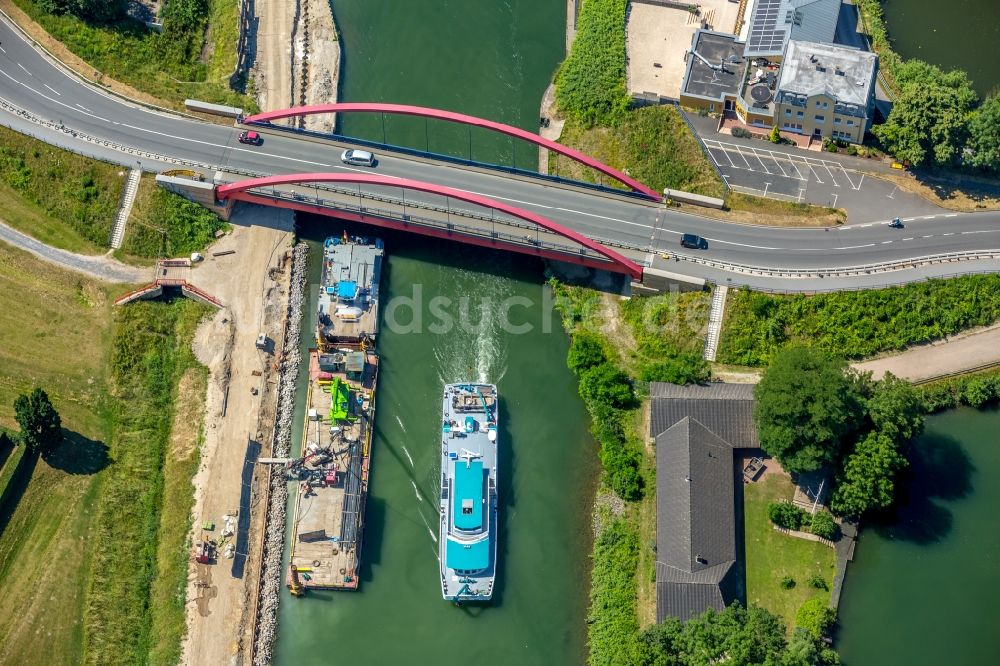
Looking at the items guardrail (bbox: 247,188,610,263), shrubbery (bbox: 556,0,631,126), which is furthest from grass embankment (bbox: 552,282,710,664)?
shrubbery (bbox: 556,0,631,126)

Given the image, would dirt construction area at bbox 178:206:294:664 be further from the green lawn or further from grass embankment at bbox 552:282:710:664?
the green lawn

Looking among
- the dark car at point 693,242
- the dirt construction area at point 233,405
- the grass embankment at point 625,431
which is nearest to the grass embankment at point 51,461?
the dirt construction area at point 233,405

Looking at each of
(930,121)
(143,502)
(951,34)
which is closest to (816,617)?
(930,121)

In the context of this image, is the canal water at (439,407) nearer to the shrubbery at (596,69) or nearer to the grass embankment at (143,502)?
the shrubbery at (596,69)

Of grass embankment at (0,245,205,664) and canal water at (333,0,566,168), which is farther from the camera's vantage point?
canal water at (333,0,566,168)

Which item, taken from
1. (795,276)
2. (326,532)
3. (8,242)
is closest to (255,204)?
(8,242)
